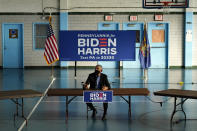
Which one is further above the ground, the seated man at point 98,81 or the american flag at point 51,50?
the american flag at point 51,50

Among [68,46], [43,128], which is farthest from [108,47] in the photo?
[43,128]

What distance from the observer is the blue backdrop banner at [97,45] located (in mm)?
12258

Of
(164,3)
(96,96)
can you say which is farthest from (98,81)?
(164,3)

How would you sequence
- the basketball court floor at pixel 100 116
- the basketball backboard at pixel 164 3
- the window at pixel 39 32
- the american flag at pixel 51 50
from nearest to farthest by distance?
the basketball court floor at pixel 100 116
the american flag at pixel 51 50
the basketball backboard at pixel 164 3
the window at pixel 39 32

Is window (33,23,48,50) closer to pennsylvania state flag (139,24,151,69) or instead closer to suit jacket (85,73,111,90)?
pennsylvania state flag (139,24,151,69)

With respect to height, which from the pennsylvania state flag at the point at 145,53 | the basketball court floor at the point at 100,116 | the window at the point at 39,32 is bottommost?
the basketball court floor at the point at 100,116

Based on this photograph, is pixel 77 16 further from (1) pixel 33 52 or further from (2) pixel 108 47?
(2) pixel 108 47

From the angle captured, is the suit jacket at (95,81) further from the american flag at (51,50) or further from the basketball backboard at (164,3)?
the basketball backboard at (164,3)

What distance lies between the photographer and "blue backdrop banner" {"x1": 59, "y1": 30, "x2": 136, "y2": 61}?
12.3 meters

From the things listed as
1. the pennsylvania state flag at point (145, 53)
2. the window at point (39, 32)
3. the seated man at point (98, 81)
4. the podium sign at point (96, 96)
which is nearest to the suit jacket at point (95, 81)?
the seated man at point (98, 81)

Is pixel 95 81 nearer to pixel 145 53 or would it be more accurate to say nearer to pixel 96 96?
pixel 96 96

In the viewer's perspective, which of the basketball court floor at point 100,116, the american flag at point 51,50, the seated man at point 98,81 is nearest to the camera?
the basketball court floor at point 100,116

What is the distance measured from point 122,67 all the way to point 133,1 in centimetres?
419

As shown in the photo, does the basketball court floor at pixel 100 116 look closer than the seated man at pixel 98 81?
Yes
